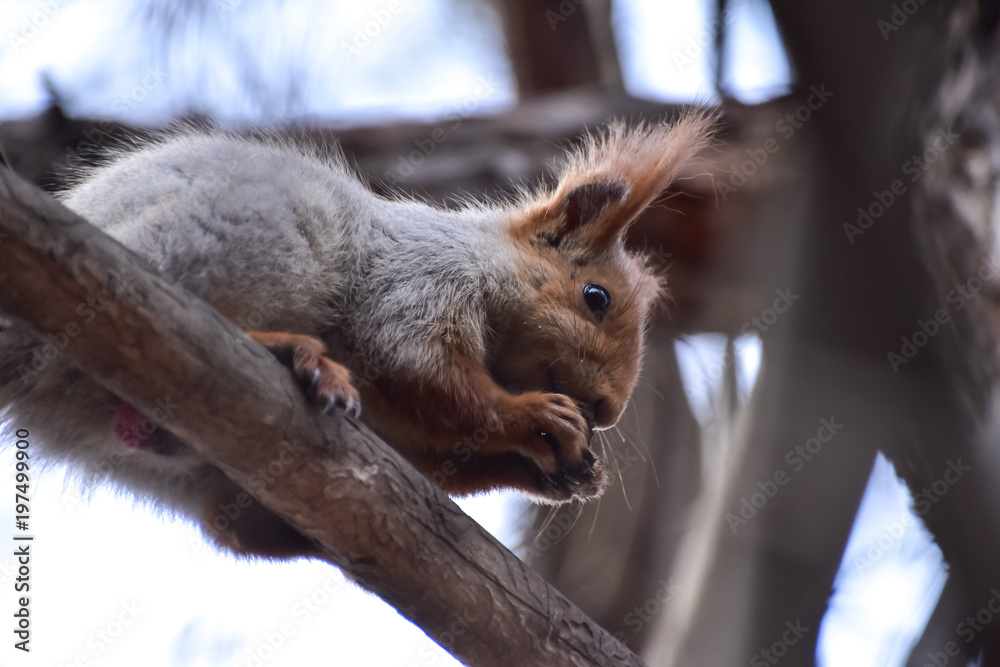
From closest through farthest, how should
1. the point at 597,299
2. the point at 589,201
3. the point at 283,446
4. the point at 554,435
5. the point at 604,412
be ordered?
the point at 283,446, the point at 554,435, the point at 604,412, the point at 597,299, the point at 589,201

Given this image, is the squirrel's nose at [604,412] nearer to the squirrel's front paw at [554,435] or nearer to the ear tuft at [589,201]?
the squirrel's front paw at [554,435]

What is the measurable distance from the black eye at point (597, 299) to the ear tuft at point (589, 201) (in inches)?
11.0

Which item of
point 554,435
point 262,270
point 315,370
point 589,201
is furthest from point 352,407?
point 589,201

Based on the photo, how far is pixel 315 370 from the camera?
5.89 ft

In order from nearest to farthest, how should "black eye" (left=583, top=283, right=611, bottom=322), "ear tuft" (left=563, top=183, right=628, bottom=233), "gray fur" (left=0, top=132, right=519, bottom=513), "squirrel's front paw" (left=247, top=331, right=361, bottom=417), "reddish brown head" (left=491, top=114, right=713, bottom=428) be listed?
"squirrel's front paw" (left=247, top=331, right=361, bottom=417) → "gray fur" (left=0, top=132, right=519, bottom=513) → "reddish brown head" (left=491, top=114, right=713, bottom=428) → "black eye" (left=583, top=283, right=611, bottom=322) → "ear tuft" (left=563, top=183, right=628, bottom=233)

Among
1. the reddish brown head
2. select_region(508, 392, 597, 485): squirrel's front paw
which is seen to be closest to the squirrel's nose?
the reddish brown head

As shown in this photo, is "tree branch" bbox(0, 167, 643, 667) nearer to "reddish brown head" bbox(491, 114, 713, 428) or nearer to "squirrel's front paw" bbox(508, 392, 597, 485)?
"squirrel's front paw" bbox(508, 392, 597, 485)

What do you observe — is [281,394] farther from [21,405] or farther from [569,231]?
[569,231]

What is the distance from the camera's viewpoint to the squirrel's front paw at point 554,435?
219cm

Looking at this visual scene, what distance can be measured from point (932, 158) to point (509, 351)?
1.46 meters

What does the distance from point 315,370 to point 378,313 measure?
503 millimetres

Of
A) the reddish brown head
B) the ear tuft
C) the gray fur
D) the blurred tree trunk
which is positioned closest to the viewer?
the blurred tree trunk

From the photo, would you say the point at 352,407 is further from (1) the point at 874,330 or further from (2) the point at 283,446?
(1) the point at 874,330

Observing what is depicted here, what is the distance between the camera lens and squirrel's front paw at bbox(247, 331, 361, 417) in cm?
178
